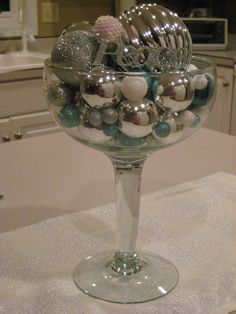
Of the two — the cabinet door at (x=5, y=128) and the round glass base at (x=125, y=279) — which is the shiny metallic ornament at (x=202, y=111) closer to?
the round glass base at (x=125, y=279)

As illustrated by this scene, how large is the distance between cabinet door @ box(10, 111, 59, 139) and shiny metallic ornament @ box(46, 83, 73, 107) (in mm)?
1671

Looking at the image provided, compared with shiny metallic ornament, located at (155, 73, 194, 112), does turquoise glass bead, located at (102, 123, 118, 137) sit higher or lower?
lower

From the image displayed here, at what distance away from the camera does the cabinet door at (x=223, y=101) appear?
2.68 m

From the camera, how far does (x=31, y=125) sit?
2322 millimetres

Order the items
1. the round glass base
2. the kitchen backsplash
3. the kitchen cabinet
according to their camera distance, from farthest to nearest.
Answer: the kitchen backsplash < the kitchen cabinet < the round glass base

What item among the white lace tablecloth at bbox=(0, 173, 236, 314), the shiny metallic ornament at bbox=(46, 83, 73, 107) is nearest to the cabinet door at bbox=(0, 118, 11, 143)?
the white lace tablecloth at bbox=(0, 173, 236, 314)

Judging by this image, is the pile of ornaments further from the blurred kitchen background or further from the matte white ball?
the blurred kitchen background

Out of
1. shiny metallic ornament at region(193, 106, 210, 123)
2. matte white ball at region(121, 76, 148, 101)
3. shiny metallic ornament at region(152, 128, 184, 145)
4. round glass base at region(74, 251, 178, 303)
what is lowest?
round glass base at region(74, 251, 178, 303)

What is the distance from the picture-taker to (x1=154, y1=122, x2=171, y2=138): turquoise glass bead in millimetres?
585

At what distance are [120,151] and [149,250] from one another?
0.23 meters

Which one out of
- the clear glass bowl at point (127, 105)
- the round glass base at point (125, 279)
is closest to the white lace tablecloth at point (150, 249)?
the round glass base at point (125, 279)

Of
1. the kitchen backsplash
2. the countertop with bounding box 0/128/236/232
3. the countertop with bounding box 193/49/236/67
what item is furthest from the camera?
the kitchen backsplash

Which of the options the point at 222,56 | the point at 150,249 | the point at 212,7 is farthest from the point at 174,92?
the point at 212,7

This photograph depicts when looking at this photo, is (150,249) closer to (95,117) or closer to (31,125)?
(95,117)
